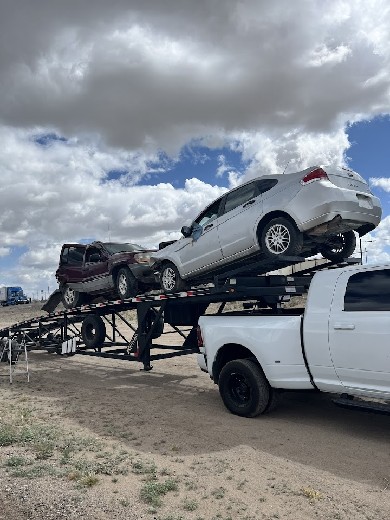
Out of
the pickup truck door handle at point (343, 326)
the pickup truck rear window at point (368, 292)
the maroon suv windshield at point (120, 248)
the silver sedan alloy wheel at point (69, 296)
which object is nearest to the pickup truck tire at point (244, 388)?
the pickup truck door handle at point (343, 326)

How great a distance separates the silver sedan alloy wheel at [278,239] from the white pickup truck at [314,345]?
39.2 inches

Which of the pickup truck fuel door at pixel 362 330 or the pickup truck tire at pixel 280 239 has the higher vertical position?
the pickup truck tire at pixel 280 239

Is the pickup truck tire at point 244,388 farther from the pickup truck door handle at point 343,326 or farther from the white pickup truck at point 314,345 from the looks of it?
the pickup truck door handle at point 343,326

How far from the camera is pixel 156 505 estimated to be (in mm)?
3557

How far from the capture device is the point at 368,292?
4887mm

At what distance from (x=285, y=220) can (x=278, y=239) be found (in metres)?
0.29

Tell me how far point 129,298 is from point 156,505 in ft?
21.3

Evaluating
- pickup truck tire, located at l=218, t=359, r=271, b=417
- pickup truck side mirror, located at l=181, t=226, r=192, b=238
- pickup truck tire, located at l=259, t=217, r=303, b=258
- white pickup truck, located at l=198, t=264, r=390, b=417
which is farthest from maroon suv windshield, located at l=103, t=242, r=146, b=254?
pickup truck tire, located at l=218, t=359, r=271, b=417

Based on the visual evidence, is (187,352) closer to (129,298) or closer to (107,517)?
(129,298)

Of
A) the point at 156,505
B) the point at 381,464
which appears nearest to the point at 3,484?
the point at 156,505

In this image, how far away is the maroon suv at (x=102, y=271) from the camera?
10.2 m

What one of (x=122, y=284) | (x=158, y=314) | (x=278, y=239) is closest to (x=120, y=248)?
(x=122, y=284)

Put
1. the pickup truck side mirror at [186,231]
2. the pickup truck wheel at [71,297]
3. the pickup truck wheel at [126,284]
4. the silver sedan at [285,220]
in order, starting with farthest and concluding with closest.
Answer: the pickup truck wheel at [71,297]
the pickup truck wheel at [126,284]
the pickup truck side mirror at [186,231]
the silver sedan at [285,220]

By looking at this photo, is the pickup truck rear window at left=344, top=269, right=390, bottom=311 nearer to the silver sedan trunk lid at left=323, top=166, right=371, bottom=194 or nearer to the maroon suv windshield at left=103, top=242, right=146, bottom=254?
the silver sedan trunk lid at left=323, top=166, right=371, bottom=194
